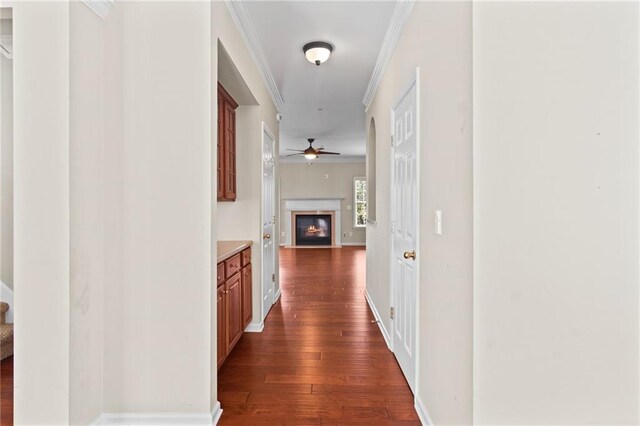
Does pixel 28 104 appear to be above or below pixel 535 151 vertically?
above

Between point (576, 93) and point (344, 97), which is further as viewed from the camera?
point (344, 97)

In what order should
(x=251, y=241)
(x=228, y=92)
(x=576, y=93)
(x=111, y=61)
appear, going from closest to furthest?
(x=576, y=93) → (x=111, y=61) → (x=228, y=92) → (x=251, y=241)

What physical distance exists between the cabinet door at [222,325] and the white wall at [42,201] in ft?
3.00

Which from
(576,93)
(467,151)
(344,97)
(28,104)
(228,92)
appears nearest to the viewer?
(576,93)

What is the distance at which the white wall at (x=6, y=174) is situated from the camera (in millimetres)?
2971

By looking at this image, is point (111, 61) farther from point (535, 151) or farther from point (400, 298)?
point (400, 298)

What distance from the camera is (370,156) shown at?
181 inches

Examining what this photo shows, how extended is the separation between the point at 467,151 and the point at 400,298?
5.05 feet

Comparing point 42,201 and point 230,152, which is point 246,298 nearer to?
point 230,152

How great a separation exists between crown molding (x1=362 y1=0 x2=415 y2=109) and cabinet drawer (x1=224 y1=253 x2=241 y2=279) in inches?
79.7

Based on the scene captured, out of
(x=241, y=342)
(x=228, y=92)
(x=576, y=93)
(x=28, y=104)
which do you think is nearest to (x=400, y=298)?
(x=241, y=342)

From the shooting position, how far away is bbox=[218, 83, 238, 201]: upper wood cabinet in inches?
118

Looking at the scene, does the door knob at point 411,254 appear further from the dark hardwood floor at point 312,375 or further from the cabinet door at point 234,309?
the cabinet door at point 234,309

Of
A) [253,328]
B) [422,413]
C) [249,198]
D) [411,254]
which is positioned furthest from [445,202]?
[253,328]
